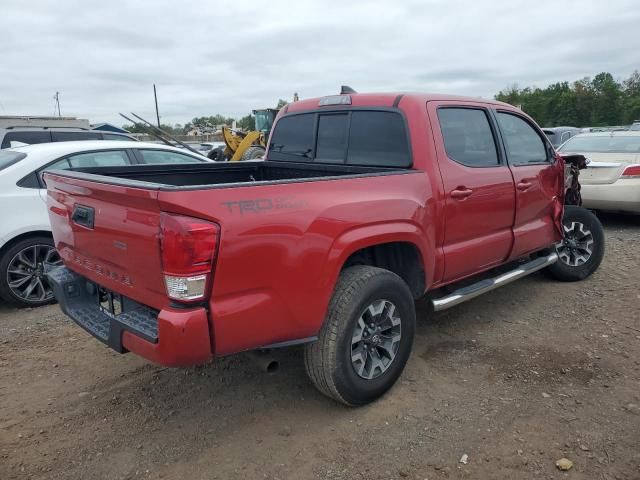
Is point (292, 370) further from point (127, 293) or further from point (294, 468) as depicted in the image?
point (127, 293)

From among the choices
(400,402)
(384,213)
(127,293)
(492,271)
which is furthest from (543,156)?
(127,293)

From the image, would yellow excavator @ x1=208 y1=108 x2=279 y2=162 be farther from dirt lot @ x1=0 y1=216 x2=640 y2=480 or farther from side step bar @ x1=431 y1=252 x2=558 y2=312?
dirt lot @ x1=0 y1=216 x2=640 y2=480

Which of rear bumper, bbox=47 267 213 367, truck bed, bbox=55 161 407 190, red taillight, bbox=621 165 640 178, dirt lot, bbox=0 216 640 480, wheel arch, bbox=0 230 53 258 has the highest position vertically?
truck bed, bbox=55 161 407 190

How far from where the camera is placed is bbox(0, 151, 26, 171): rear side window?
16.5 feet

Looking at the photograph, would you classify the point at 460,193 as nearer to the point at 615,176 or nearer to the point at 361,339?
the point at 361,339

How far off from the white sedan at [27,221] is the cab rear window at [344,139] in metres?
2.29

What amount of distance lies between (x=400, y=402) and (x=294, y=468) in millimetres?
898

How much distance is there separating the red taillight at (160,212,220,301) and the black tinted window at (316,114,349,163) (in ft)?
6.32

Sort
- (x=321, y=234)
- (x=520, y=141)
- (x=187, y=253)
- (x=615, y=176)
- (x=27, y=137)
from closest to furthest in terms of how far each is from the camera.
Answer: (x=187, y=253), (x=321, y=234), (x=520, y=141), (x=615, y=176), (x=27, y=137)

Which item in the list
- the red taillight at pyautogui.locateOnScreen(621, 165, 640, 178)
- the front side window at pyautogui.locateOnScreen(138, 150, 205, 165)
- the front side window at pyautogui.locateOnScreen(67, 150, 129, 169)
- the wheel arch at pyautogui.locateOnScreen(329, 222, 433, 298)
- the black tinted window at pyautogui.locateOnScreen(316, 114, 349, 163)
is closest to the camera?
the wheel arch at pyautogui.locateOnScreen(329, 222, 433, 298)

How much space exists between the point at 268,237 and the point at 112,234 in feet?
2.81

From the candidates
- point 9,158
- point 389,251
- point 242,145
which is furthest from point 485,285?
point 242,145

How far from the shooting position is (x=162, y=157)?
19.9 ft

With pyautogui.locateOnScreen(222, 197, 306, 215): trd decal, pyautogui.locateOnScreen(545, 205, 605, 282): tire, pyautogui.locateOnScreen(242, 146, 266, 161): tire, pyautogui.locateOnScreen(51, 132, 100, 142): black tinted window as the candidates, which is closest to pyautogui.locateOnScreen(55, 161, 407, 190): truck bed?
pyautogui.locateOnScreen(222, 197, 306, 215): trd decal
